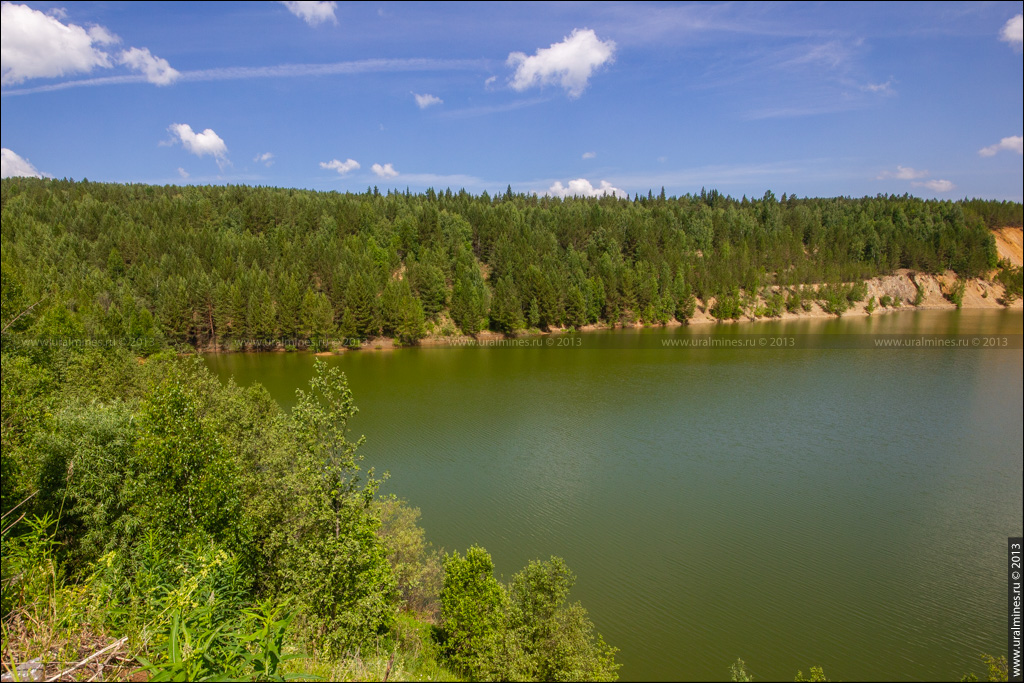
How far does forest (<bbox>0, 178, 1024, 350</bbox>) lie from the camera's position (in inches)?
2293

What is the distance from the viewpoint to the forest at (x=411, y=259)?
5825cm

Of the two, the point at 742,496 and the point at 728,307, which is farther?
the point at 728,307

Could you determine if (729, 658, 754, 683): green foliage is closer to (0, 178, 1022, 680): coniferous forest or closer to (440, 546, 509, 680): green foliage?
(0, 178, 1022, 680): coniferous forest

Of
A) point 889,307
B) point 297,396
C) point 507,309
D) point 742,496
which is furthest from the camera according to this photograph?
point 889,307

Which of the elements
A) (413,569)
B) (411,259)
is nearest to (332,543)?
(413,569)

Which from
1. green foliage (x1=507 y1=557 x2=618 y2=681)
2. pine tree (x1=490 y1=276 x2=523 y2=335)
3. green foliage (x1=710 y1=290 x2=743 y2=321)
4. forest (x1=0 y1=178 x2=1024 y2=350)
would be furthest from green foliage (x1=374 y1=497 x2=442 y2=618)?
green foliage (x1=710 y1=290 x2=743 y2=321)

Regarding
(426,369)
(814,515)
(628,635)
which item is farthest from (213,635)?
→ (426,369)

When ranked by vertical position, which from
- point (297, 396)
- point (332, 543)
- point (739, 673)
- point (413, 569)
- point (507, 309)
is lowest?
point (739, 673)

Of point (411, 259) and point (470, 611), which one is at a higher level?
point (411, 259)

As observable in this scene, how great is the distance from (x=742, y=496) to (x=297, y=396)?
2746cm

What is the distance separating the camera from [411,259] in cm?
6956

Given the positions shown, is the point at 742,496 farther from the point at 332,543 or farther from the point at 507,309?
the point at 507,309

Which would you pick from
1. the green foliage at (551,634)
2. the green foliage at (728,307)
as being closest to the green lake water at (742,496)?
the green foliage at (551,634)

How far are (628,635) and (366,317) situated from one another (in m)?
51.8
